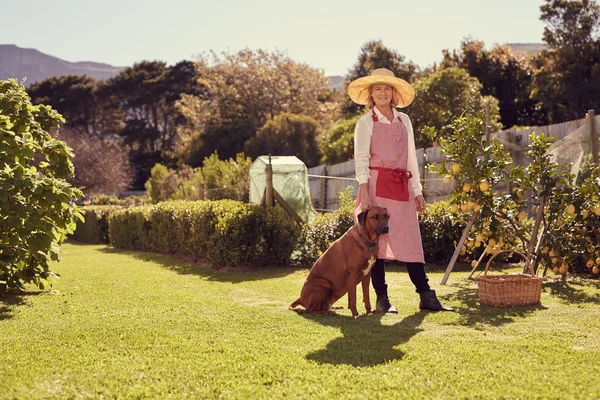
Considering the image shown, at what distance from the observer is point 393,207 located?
6.00 meters

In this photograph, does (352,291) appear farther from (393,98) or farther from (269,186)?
(269,186)

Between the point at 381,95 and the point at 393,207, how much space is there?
3.71 ft

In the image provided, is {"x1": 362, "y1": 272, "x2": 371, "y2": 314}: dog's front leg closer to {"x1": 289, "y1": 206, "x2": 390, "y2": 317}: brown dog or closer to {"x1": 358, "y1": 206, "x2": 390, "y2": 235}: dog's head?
{"x1": 289, "y1": 206, "x2": 390, "y2": 317}: brown dog

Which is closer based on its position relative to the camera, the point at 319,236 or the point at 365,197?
the point at 365,197

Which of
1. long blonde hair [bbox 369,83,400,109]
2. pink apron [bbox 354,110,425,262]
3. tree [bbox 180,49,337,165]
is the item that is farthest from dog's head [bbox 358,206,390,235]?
tree [bbox 180,49,337,165]

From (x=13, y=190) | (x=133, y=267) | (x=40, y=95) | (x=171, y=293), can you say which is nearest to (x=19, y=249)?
(x=13, y=190)

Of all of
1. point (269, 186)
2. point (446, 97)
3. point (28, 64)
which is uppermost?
point (28, 64)

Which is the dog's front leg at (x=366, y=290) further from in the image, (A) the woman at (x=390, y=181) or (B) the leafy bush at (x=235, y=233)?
(B) the leafy bush at (x=235, y=233)

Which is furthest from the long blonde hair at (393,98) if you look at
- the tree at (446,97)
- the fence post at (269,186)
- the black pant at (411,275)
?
the tree at (446,97)

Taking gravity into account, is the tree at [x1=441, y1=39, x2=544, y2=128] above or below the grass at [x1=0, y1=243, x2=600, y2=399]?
above

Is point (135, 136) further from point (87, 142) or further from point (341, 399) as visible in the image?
point (341, 399)

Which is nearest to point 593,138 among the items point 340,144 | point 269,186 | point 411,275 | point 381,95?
point 381,95

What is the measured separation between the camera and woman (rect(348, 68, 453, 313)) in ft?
19.5

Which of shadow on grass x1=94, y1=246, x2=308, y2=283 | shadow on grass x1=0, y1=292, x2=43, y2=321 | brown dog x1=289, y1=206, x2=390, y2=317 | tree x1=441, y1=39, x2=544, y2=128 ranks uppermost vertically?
tree x1=441, y1=39, x2=544, y2=128
